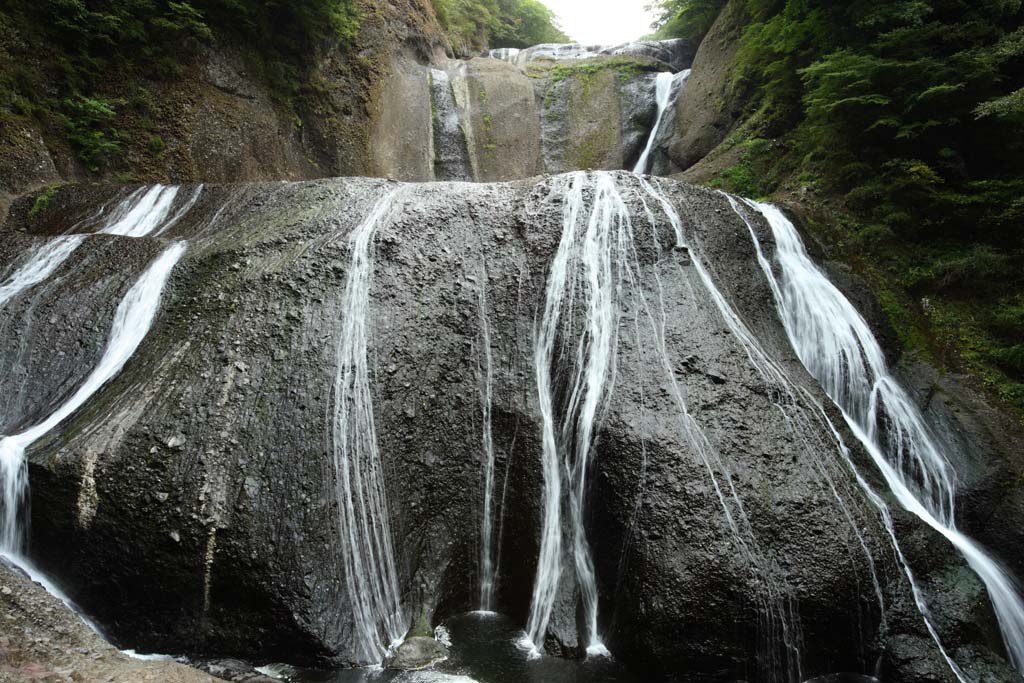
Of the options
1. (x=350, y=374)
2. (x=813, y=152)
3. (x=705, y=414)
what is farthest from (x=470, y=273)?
(x=813, y=152)

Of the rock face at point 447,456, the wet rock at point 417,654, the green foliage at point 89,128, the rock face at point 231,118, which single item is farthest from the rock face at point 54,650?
the green foliage at point 89,128

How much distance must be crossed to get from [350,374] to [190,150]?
19.3ft

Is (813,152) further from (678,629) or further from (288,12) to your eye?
(288,12)

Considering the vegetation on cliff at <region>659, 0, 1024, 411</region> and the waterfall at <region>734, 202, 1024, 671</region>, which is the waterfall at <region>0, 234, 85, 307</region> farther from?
the vegetation on cliff at <region>659, 0, 1024, 411</region>

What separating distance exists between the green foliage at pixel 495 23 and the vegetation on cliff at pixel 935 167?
36.4ft

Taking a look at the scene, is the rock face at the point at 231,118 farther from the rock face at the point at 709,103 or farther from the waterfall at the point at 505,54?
the rock face at the point at 709,103

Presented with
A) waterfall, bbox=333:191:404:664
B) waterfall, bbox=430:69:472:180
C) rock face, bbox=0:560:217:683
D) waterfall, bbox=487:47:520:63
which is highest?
waterfall, bbox=487:47:520:63

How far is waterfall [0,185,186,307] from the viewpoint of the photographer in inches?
207

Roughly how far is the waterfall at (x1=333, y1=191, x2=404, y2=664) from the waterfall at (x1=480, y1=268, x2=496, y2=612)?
76 centimetres

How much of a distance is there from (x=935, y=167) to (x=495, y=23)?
1528 centimetres

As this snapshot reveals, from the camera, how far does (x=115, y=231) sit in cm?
638

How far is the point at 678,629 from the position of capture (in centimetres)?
379

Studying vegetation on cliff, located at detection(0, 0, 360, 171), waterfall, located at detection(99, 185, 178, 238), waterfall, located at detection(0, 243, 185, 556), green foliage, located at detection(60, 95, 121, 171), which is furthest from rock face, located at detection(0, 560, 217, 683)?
vegetation on cliff, located at detection(0, 0, 360, 171)

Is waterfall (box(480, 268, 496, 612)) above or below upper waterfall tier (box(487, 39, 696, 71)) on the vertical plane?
below
